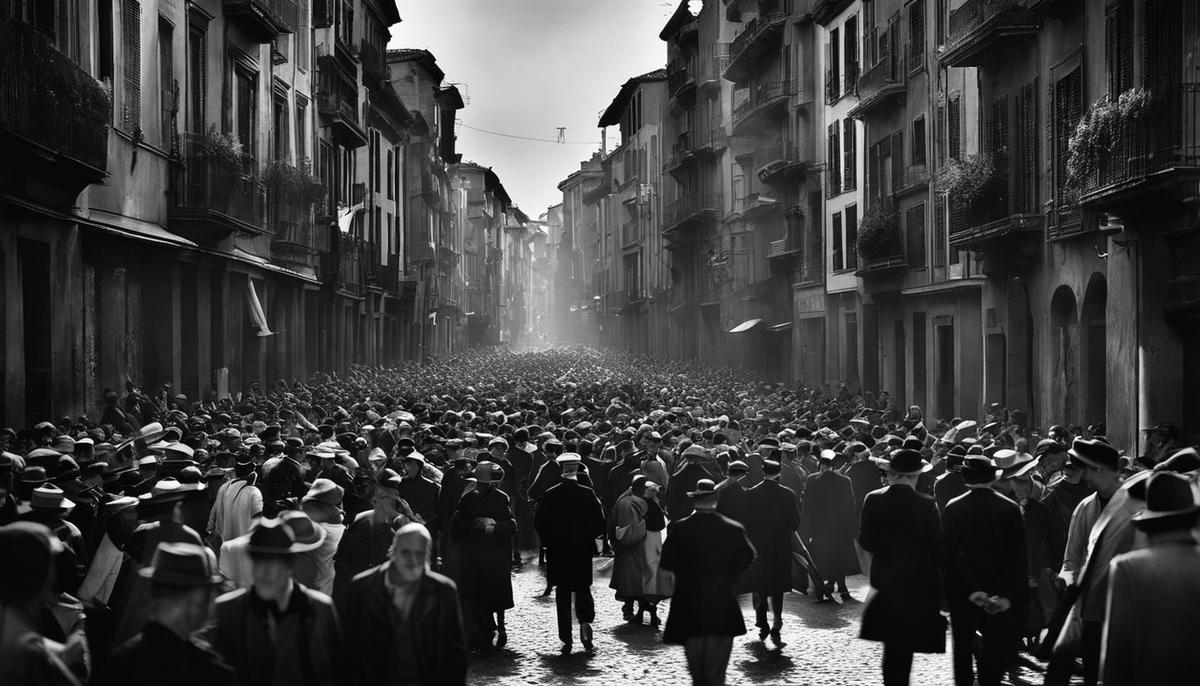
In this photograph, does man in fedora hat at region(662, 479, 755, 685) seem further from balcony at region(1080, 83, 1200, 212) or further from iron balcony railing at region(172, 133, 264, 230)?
iron balcony railing at region(172, 133, 264, 230)

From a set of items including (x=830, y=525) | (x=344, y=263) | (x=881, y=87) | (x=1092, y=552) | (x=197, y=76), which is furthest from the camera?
(x=344, y=263)

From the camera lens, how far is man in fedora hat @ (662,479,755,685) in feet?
27.8

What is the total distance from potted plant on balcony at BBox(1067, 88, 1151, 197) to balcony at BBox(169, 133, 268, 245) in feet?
43.8

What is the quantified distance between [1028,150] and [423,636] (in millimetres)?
18651

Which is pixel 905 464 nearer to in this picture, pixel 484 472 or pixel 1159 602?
pixel 1159 602

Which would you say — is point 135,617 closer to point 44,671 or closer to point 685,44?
point 44,671

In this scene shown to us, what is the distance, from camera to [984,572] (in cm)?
866

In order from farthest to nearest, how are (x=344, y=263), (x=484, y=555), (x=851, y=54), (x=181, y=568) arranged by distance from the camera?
(x=344, y=263), (x=851, y=54), (x=484, y=555), (x=181, y=568)

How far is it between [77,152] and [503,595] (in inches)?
351

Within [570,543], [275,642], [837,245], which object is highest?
[837,245]

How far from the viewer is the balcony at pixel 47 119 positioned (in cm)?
1484

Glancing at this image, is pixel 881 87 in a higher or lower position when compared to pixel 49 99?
higher

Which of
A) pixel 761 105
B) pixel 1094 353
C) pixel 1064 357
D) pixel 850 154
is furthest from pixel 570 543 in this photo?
pixel 761 105

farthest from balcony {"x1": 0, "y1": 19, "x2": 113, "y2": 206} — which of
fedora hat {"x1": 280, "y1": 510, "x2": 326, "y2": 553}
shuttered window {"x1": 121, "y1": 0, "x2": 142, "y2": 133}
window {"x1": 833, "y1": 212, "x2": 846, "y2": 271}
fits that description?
window {"x1": 833, "y1": 212, "x2": 846, "y2": 271}
